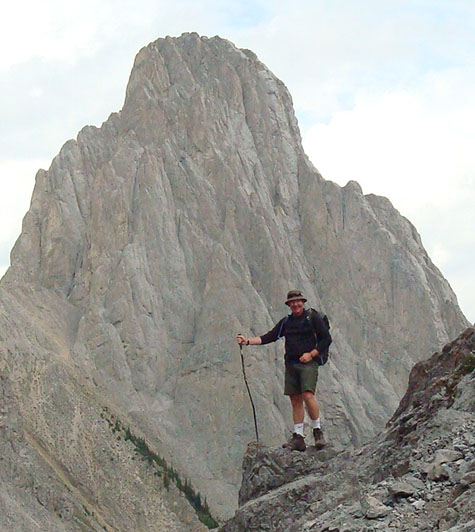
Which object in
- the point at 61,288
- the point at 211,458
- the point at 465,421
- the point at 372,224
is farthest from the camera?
the point at 372,224

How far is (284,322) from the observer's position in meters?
14.1

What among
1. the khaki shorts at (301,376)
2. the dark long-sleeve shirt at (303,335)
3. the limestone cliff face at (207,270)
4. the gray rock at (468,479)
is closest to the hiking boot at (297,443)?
the khaki shorts at (301,376)

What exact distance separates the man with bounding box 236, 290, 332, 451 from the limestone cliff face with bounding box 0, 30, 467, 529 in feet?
185

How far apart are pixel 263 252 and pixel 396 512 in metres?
76.0

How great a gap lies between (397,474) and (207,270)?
74.0 meters

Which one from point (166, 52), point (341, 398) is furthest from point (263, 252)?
point (166, 52)

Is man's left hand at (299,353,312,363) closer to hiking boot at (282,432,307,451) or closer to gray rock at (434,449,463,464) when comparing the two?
hiking boot at (282,432,307,451)

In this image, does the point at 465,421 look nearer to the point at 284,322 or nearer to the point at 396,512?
the point at 396,512

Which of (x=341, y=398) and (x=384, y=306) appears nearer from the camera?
(x=341, y=398)

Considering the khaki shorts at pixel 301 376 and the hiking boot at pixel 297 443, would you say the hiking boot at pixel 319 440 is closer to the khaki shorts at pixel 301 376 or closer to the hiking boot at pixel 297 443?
the hiking boot at pixel 297 443

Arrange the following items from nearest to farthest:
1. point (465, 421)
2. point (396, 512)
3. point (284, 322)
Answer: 1. point (396, 512)
2. point (465, 421)
3. point (284, 322)

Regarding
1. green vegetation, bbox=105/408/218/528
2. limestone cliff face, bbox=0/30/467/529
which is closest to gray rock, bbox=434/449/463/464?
green vegetation, bbox=105/408/218/528

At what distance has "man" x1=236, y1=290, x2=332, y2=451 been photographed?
13930 millimetres

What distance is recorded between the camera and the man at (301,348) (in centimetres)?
1393
